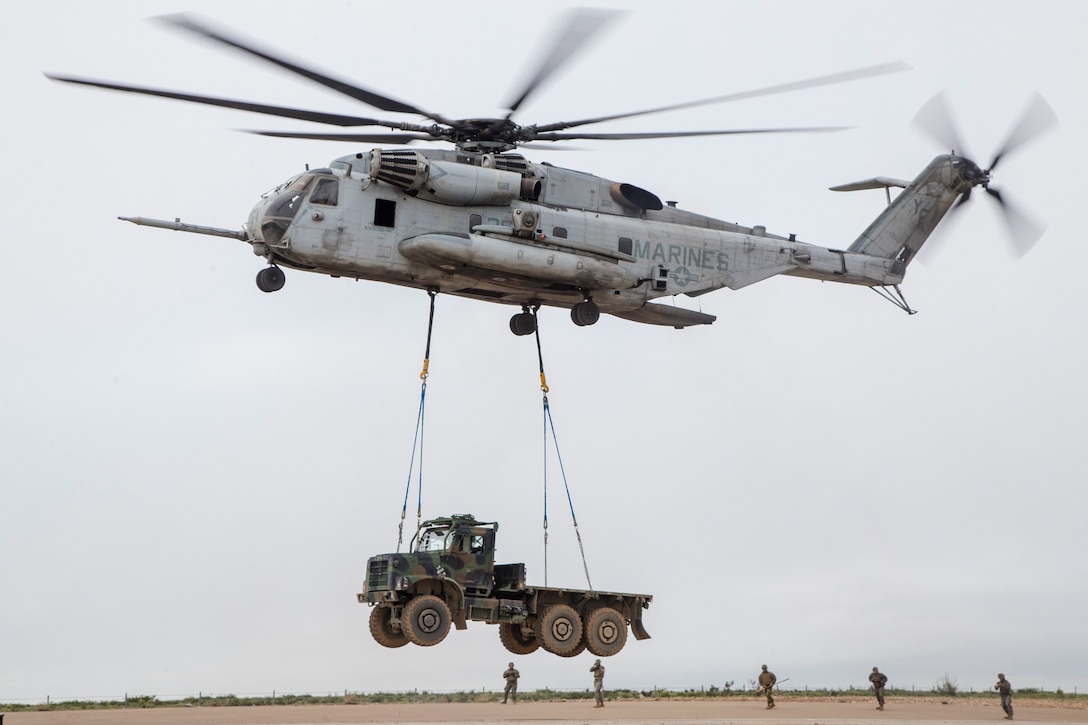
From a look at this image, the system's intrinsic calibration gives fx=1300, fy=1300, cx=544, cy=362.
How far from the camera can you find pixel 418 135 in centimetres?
2173

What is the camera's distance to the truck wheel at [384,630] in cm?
1944

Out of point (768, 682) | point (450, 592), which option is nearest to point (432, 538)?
point (450, 592)

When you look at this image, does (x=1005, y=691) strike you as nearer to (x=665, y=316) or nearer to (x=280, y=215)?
(x=665, y=316)

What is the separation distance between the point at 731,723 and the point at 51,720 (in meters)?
12.6

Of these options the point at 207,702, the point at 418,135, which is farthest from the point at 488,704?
the point at 418,135

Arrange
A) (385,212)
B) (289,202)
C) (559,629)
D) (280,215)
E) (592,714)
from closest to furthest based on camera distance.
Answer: (559,629) < (280,215) < (289,202) < (385,212) < (592,714)

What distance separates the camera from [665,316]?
2366 cm

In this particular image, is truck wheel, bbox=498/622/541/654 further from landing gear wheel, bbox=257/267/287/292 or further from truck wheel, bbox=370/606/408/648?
landing gear wheel, bbox=257/267/287/292

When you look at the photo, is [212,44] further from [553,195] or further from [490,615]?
[490,615]

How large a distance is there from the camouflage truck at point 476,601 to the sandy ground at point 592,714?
2.55m

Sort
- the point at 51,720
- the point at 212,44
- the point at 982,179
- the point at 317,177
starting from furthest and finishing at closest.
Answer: the point at 982,179, the point at 51,720, the point at 317,177, the point at 212,44

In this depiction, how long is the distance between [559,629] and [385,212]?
7.10 metres

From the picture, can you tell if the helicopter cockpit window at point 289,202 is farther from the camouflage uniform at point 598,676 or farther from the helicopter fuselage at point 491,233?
the camouflage uniform at point 598,676

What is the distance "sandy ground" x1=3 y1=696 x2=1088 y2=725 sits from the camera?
2333cm
